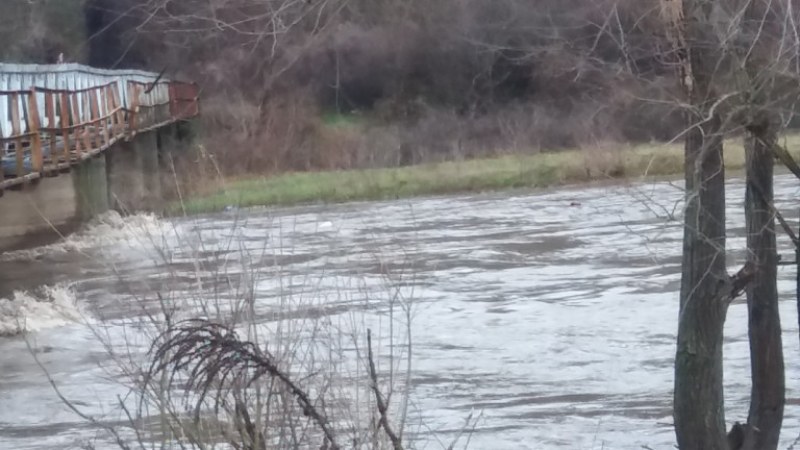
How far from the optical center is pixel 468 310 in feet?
64.6

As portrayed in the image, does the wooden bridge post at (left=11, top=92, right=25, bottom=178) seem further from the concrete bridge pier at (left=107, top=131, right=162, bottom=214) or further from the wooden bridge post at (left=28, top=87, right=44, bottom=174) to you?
the concrete bridge pier at (left=107, top=131, right=162, bottom=214)

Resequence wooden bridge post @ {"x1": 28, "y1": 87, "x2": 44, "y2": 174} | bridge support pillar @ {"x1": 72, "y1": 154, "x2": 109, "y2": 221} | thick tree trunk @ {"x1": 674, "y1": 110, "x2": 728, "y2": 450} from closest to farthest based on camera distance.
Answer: thick tree trunk @ {"x1": 674, "y1": 110, "x2": 728, "y2": 450}, wooden bridge post @ {"x1": 28, "y1": 87, "x2": 44, "y2": 174}, bridge support pillar @ {"x1": 72, "y1": 154, "x2": 109, "y2": 221}

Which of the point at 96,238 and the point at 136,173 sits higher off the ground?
the point at 136,173

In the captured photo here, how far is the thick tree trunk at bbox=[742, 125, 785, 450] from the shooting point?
819 cm

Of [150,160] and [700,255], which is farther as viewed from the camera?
[150,160]

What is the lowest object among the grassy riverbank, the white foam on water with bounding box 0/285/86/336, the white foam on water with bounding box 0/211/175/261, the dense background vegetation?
the grassy riverbank

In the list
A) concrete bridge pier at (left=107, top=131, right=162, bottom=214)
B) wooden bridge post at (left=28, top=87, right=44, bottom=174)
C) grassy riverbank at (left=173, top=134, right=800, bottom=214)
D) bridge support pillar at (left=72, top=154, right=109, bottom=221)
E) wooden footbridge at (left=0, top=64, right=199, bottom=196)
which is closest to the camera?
wooden footbridge at (left=0, top=64, right=199, bottom=196)

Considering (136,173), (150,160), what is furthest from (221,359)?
(150,160)

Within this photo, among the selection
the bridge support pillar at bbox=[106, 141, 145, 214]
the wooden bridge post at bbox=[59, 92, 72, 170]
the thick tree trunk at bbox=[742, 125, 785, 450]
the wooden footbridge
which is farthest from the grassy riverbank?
the thick tree trunk at bbox=[742, 125, 785, 450]

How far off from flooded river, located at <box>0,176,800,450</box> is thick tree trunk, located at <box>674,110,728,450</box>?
217 millimetres

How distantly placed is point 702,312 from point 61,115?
18.0 metres

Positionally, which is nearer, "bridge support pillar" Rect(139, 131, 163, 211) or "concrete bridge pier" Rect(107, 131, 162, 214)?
"concrete bridge pier" Rect(107, 131, 162, 214)

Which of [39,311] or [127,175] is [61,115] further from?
[127,175]

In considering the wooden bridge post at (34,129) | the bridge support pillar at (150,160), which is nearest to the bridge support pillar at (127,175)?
the bridge support pillar at (150,160)
